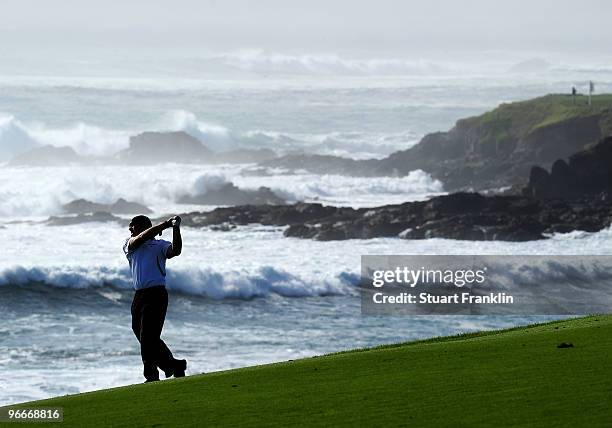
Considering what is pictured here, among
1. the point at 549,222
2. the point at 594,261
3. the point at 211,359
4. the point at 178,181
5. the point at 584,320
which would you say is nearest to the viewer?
the point at 584,320

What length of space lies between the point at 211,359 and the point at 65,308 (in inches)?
584

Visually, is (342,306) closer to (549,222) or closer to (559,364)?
(549,222)

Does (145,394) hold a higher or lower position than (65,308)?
higher

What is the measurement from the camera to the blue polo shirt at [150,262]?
14.6 metres

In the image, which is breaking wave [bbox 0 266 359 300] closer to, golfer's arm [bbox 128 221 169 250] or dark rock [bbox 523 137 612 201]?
dark rock [bbox 523 137 612 201]

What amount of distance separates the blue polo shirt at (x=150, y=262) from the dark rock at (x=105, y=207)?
281ft

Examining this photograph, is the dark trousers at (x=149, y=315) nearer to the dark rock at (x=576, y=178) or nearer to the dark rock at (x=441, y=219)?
the dark rock at (x=441, y=219)

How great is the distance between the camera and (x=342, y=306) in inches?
2281

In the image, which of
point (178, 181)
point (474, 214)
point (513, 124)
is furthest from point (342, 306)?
point (513, 124)

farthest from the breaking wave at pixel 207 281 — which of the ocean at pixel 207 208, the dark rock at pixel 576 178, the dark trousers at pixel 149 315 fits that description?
the dark trousers at pixel 149 315

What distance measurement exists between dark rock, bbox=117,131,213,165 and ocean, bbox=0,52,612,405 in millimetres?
1709

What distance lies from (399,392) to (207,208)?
95.8 meters

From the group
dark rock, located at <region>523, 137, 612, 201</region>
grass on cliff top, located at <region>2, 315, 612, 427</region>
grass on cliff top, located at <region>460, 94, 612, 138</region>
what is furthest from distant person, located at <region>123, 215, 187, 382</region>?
grass on cliff top, located at <region>460, 94, 612, 138</region>

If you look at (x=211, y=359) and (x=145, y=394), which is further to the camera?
(x=211, y=359)
